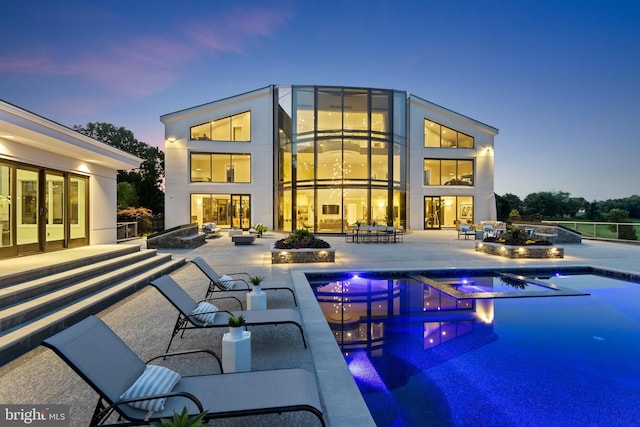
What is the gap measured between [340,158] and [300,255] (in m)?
12.6

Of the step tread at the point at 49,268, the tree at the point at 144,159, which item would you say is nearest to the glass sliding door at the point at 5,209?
the step tread at the point at 49,268

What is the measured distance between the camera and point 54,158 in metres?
9.80

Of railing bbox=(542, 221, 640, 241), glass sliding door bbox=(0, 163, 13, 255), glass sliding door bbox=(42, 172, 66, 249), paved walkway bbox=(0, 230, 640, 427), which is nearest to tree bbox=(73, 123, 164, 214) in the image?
glass sliding door bbox=(42, 172, 66, 249)

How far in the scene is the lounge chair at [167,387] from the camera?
213 centimetres

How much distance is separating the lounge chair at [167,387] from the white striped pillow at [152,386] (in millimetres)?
12

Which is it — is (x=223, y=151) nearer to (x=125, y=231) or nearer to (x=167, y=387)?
(x=125, y=231)

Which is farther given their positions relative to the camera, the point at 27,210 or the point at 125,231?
the point at 125,231

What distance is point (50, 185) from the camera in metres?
9.84

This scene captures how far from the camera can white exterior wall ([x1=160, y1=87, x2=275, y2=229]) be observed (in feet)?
76.5

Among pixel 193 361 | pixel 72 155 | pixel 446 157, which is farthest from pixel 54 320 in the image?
pixel 446 157

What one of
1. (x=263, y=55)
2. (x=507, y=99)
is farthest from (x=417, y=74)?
(x=263, y=55)

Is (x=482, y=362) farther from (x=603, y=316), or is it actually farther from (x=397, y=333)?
(x=603, y=316)

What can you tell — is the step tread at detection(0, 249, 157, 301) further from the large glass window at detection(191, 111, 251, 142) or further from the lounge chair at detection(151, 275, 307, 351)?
the large glass window at detection(191, 111, 251, 142)

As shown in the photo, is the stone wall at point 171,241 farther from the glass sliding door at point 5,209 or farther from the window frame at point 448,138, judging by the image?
the window frame at point 448,138
